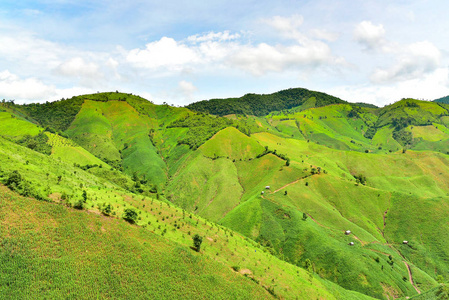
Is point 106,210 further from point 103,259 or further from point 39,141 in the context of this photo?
point 39,141

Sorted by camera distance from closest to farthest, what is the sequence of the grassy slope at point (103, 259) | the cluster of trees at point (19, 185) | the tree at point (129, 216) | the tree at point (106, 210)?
the grassy slope at point (103, 259) < the cluster of trees at point (19, 185) < the tree at point (106, 210) < the tree at point (129, 216)

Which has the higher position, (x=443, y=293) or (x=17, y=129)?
(x=17, y=129)

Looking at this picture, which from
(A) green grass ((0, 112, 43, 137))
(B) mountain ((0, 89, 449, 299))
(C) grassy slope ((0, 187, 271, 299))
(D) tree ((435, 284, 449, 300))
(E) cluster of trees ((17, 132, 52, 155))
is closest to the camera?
(C) grassy slope ((0, 187, 271, 299))

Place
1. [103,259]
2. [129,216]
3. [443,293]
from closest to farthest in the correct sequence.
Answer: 1. [103,259]
2. [129,216]
3. [443,293]

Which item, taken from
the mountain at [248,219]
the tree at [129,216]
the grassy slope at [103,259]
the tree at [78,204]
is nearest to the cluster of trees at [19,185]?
the mountain at [248,219]

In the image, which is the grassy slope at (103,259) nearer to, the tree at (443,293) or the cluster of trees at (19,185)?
the cluster of trees at (19,185)

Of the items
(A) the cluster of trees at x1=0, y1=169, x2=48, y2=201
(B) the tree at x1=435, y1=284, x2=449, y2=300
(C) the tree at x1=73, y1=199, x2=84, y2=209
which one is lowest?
(B) the tree at x1=435, y1=284, x2=449, y2=300

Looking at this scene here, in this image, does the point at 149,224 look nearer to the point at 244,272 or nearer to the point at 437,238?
the point at 244,272

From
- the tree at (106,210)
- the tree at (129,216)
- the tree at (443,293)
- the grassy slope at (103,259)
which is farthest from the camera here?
the tree at (443,293)

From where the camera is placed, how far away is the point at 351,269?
286ft

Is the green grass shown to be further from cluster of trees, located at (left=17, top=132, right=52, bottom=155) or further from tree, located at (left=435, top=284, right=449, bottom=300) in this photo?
tree, located at (left=435, top=284, right=449, bottom=300)

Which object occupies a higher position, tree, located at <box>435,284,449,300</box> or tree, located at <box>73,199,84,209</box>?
tree, located at <box>73,199,84,209</box>

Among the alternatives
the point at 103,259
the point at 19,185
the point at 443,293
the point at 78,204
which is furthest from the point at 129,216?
the point at 443,293

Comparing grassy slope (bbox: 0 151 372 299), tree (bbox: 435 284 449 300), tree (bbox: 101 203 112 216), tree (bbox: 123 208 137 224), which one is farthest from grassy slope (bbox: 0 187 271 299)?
tree (bbox: 435 284 449 300)
